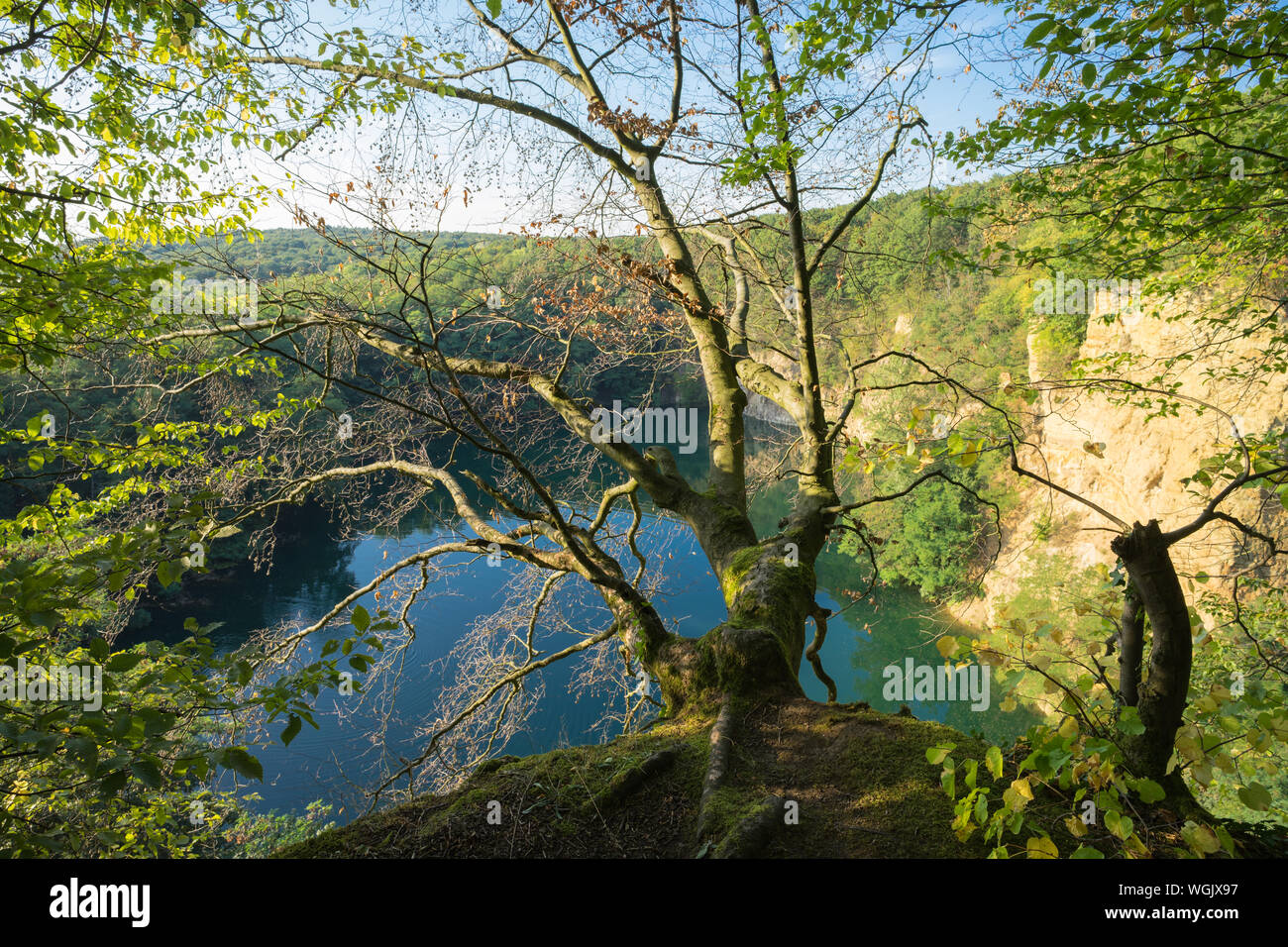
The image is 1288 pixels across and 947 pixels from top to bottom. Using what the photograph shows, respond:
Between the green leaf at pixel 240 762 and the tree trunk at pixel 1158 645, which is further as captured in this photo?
the tree trunk at pixel 1158 645

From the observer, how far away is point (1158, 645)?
1.94 meters

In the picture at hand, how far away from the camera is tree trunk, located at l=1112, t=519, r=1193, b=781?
6.18 feet

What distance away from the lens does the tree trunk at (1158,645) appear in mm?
1885

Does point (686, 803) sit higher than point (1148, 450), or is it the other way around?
point (1148, 450)

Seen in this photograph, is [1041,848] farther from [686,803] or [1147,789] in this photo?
[686,803]

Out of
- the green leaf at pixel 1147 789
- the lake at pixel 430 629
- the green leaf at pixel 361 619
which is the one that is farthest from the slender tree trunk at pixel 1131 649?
the lake at pixel 430 629

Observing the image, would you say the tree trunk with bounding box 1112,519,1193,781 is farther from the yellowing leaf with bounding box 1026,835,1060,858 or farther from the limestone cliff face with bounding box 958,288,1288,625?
the limestone cliff face with bounding box 958,288,1288,625

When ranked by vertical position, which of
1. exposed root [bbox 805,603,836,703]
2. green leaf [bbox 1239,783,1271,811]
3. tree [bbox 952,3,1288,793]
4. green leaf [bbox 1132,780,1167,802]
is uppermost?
tree [bbox 952,3,1288,793]

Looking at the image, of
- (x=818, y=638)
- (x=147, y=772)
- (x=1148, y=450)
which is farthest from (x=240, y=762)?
(x=1148, y=450)

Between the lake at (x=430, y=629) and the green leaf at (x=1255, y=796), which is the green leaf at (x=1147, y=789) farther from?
the lake at (x=430, y=629)

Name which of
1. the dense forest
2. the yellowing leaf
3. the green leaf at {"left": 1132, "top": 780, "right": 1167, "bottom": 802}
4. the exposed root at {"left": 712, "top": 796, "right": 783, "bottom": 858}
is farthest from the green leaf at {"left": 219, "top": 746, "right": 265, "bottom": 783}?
the green leaf at {"left": 1132, "top": 780, "right": 1167, "bottom": 802}
